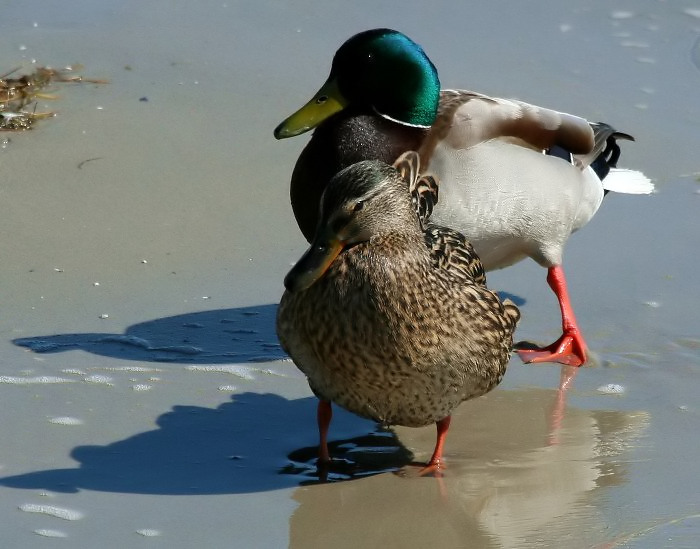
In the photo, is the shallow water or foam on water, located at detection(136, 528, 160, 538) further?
the shallow water

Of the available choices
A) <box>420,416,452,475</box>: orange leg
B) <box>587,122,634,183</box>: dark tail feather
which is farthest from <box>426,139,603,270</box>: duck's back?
<box>420,416,452,475</box>: orange leg

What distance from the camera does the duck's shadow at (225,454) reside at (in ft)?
13.7

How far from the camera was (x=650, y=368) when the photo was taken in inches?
209

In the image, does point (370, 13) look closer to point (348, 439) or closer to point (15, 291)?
point (15, 291)

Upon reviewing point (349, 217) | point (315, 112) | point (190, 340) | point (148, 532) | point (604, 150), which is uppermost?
point (349, 217)

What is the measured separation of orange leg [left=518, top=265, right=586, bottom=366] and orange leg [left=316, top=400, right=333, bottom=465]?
136 cm

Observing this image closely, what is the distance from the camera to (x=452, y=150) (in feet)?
18.6

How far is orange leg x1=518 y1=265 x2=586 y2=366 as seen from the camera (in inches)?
215

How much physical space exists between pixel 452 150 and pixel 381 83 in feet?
1.38

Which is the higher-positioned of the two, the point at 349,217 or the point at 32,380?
the point at 349,217

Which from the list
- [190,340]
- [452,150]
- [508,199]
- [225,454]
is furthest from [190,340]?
[508,199]

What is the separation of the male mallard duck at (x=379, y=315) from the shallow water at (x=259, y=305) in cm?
34

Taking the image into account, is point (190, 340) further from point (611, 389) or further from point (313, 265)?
point (611, 389)

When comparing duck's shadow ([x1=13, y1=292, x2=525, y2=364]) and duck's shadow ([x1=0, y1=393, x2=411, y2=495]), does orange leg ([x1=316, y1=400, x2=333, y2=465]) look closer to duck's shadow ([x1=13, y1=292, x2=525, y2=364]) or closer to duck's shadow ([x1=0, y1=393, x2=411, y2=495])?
duck's shadow ([x1=0, y1=393, x2=411, y2=495])
